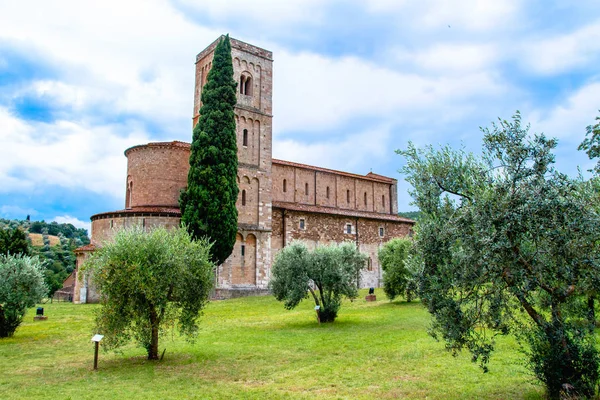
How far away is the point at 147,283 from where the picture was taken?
1332 centimetres

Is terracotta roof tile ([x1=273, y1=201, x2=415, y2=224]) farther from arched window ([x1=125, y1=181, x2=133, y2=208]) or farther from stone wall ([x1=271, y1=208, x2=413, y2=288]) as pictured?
arched window ([x1=125, y1=181, x2=133, y2=208])

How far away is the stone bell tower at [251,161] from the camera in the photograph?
3606cm

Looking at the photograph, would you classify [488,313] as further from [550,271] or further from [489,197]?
[489,197]

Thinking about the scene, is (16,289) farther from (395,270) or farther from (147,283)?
(395,270)

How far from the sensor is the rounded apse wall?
36656mm

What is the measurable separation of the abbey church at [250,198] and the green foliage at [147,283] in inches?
775

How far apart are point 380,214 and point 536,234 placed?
133 feet

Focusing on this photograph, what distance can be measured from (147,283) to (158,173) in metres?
24.8

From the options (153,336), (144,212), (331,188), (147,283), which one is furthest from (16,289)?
(331,188)

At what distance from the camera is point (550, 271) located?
8438mm

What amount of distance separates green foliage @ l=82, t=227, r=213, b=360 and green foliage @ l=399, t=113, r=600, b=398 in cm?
728

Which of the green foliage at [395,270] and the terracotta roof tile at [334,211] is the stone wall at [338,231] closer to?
the terracotta roof tile at [334,211]

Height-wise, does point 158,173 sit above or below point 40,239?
below

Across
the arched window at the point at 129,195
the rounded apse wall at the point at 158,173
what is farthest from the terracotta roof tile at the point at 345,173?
the arched window at the point at 129,195
